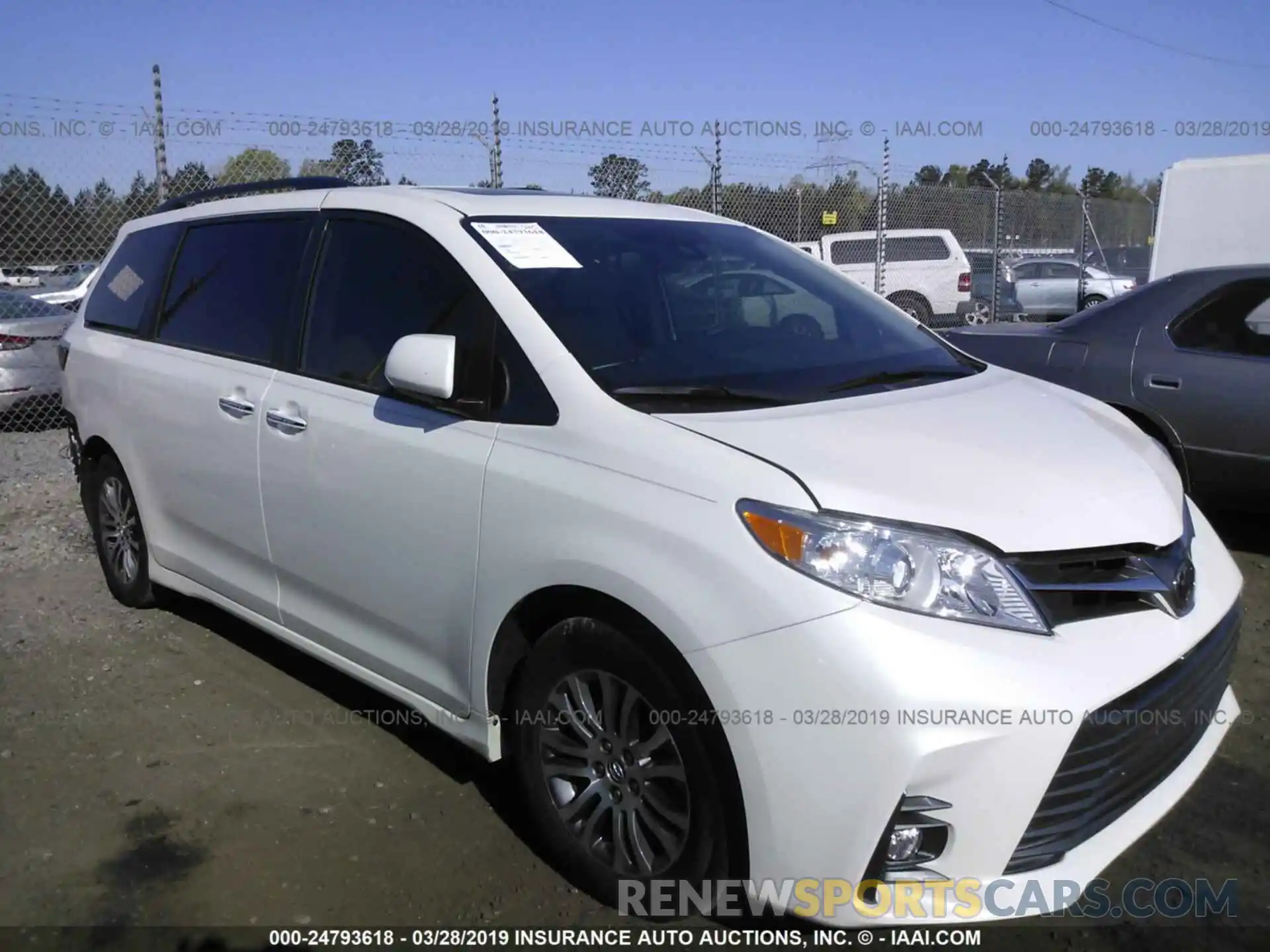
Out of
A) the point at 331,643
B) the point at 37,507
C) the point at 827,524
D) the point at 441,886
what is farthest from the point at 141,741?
the point at 37,507

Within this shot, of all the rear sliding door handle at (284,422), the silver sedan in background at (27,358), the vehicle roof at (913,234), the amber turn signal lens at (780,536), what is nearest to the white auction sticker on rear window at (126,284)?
the rear sliding door handle at (284,422)

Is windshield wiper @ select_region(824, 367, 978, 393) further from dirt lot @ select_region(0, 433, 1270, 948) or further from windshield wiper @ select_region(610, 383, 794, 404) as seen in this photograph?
dirt lot @ select_region(0, 433, 1270, 948)

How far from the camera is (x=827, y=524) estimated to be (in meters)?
2.33

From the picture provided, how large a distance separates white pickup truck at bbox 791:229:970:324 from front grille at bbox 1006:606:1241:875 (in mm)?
15065

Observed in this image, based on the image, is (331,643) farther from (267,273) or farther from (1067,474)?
(1067,474)

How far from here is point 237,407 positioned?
148 inches

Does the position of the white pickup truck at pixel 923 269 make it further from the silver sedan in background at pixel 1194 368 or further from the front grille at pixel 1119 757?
the front grille at pixel 1119 757

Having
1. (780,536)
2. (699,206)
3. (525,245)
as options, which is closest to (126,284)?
(525,245)

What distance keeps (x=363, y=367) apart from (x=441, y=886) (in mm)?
1545

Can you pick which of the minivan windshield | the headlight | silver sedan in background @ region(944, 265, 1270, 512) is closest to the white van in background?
silver sedan in background @ region(944, 265, 1270, 512)

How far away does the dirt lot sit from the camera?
2.86 m

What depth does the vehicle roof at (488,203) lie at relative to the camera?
341 centimetres

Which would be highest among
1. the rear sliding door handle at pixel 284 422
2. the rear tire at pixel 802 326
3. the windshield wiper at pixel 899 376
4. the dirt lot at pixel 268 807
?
the rear tire at pixel 802 326

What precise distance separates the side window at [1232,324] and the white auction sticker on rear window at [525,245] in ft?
13.0
